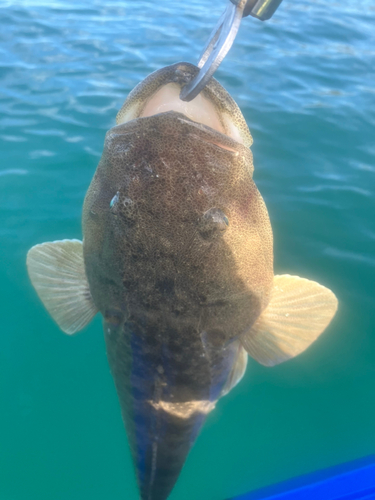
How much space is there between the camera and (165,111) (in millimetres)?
2428

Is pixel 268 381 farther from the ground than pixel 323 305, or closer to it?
closer to it

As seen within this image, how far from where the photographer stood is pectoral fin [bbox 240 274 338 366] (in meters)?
2.97

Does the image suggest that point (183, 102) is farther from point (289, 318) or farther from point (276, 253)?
point (276, 253)

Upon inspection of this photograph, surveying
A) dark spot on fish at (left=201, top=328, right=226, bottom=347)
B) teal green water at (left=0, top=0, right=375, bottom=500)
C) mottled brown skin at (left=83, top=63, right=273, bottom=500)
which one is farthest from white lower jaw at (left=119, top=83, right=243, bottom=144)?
teal green water at (left=0, top=0, right=375, bottom=500)

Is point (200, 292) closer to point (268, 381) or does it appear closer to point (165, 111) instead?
point (165, 111)

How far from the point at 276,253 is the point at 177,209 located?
10.2 feet

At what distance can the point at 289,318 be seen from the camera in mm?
3004

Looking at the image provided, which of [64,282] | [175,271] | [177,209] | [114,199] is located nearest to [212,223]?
[177,209]

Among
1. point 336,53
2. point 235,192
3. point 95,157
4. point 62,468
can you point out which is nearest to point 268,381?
point 62,468

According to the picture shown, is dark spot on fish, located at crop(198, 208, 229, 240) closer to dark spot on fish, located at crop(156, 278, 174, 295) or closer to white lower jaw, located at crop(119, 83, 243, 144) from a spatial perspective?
dark spot on fish, located at crop(156, 278, 174, 295)

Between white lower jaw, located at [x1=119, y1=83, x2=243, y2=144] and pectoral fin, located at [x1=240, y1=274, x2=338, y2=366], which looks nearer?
white lower jaw, located at [x1=119, y1=83, x2=243, y2=144]

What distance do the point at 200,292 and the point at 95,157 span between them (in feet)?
15.1

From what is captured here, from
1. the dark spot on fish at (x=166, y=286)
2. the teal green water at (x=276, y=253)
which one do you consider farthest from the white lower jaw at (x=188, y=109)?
the teal green water at (x=276, y=253)

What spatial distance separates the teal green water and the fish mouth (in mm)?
2783
